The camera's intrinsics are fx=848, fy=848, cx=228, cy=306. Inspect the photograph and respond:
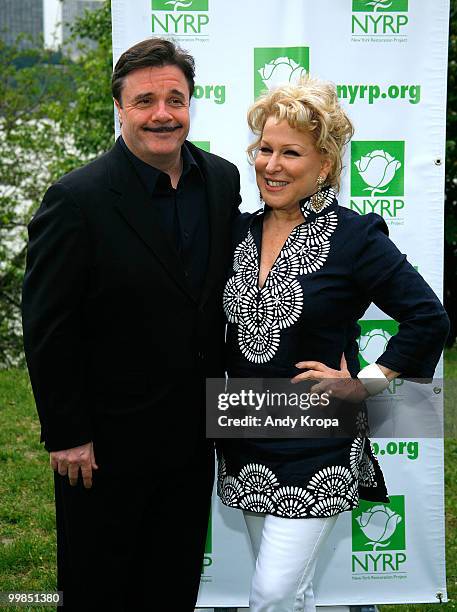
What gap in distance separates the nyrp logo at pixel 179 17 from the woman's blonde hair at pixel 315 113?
3.10 ft

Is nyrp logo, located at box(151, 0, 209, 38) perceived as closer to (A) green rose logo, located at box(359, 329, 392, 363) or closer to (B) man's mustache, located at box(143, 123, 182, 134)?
(B) man's mustache, located at box(143, 123, 182, 134)

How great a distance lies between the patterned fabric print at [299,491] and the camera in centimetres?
242

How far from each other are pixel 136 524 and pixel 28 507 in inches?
91.1

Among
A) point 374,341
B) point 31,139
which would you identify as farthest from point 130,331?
point 31,139

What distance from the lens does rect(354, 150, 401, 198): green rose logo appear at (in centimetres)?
346

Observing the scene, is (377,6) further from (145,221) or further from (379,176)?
(145,221)

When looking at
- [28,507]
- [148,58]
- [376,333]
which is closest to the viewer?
[148,58]

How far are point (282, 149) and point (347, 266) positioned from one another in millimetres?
409

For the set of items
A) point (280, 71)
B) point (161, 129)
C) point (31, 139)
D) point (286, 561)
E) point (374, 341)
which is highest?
point (31, 139)

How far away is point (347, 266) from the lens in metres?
2.40

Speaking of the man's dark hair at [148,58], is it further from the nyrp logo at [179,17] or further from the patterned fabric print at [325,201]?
the nyrp logo at [179,17]

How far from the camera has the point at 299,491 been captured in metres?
2.42
